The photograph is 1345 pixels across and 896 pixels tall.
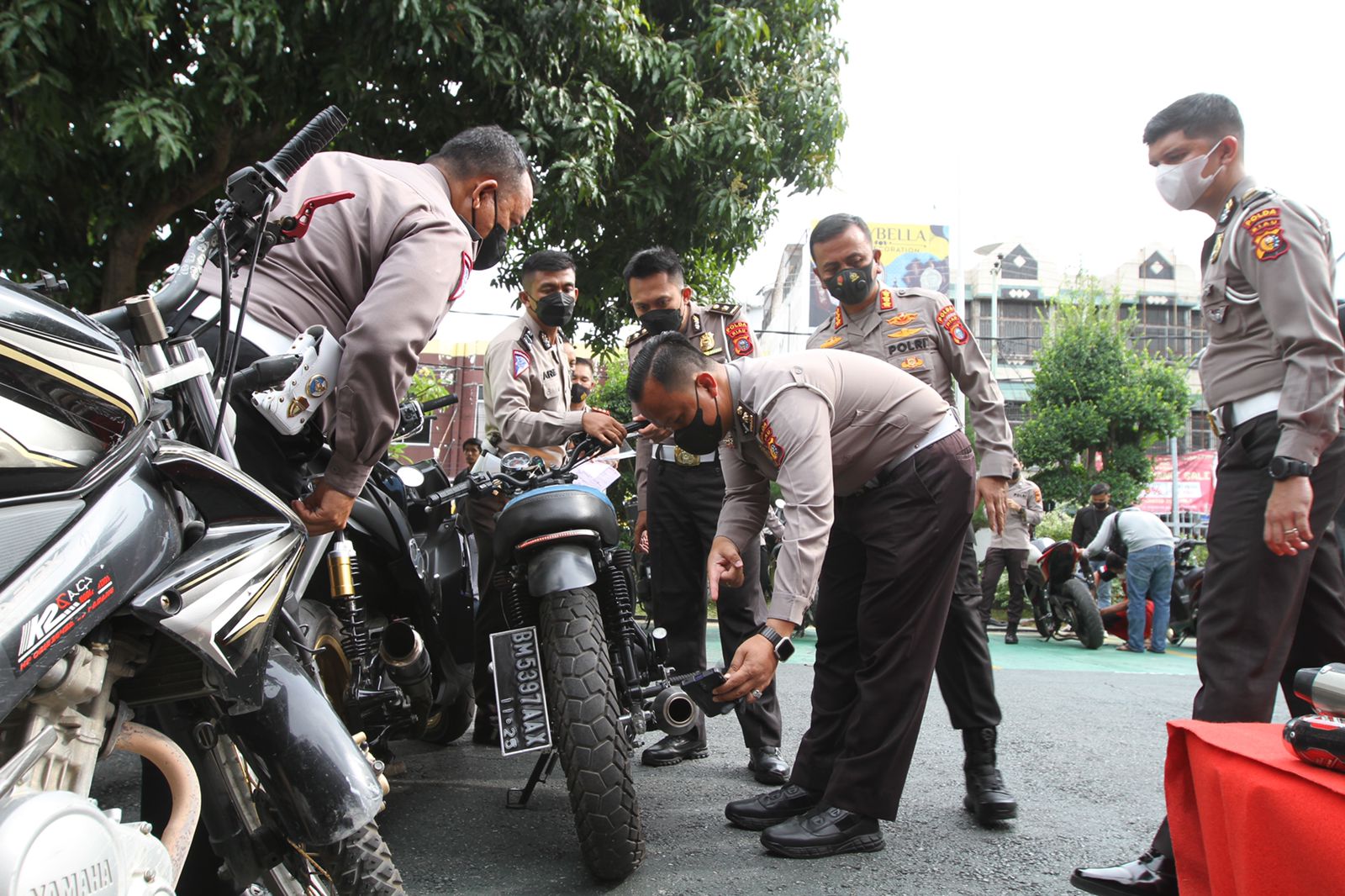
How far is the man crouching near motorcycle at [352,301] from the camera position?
1.90m

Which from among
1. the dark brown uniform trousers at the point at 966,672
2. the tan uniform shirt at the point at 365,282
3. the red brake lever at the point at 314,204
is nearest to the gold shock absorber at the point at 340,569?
the tan uniform shirt at the point at 365,282

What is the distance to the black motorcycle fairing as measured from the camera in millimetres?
1406

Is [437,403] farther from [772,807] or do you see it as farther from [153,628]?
[153,628]

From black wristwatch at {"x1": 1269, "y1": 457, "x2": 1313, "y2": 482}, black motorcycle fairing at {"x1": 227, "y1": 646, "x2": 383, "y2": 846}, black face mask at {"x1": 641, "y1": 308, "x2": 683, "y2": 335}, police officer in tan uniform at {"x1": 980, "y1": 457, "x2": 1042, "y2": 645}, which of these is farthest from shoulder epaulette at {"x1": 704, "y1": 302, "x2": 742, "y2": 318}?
police officer in tan uniform at {"x1": 980, "y1": 457, "x2": 1042, "y2": 645}

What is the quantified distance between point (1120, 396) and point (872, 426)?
22.5 m

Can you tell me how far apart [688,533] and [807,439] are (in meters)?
1.50

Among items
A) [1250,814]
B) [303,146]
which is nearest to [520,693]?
[303,146]

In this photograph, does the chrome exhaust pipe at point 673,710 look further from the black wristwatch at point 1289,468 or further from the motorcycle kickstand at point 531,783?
the black wristwatch at point 1289,468

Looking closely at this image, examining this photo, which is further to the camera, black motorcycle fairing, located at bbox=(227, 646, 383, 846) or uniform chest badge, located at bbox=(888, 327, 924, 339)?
uniform chest badge, located at bbox=(888, 327, 924, 339)

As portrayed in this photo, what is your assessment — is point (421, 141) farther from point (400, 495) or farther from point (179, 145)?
point (400, 495)

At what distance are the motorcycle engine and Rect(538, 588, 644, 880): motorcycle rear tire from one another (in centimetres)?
120

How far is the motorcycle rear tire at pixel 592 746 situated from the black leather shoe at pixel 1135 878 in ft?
3.39

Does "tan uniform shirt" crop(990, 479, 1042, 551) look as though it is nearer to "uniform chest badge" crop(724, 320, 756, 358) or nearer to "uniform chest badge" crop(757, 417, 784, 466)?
"uniform chest badge" crop(724, 320, 756, 358)

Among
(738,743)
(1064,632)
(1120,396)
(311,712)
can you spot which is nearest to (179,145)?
(738,743)
